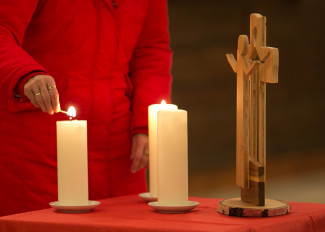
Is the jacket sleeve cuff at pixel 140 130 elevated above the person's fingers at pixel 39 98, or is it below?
below

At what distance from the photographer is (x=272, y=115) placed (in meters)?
6.43

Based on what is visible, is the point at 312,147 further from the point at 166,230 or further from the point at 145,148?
the point at 166,230

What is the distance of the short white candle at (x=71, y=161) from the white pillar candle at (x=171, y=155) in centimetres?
18

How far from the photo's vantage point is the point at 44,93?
1.48 m

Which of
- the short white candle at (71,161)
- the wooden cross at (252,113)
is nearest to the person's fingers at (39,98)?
the short white candle at (71,161)

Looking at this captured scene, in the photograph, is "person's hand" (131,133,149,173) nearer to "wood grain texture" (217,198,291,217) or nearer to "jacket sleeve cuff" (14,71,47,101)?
"jacket sleeve cuff" (14,71,47,101)

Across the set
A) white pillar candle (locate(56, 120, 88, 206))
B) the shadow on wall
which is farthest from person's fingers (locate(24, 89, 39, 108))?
the shadow on wall

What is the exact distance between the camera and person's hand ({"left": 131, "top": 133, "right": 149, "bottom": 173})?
189 centimetres

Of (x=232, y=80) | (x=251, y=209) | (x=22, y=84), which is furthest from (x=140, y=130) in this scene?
(x=232, y=80)

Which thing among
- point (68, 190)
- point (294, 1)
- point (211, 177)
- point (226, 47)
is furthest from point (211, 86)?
point (68, 190)

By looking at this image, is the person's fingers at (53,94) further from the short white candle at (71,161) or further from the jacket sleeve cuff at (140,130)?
the jacket sleeve cuff at (140,130)

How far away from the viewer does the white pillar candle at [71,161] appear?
139 centimetres

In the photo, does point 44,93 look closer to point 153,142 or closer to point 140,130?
point 153,142

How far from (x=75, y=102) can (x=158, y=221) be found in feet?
2.30
